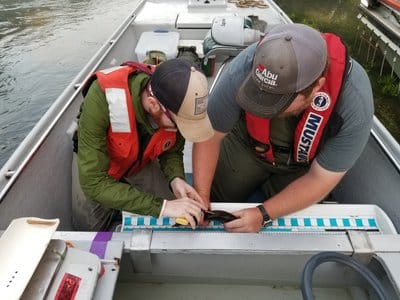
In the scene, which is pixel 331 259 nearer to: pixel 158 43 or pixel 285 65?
pixel 285 65

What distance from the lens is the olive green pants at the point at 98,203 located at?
173cm

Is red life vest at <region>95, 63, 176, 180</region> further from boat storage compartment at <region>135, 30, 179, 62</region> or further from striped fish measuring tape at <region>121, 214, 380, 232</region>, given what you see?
boat storage compartment at <region>135, 30, 179, 62</region>

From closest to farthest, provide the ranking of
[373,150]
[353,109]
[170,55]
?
1. [353,109]
2. [373,150]
3. [170,55]

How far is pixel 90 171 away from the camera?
4.57 ft

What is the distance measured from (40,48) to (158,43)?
4.57m

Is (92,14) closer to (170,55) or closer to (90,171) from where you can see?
(170,55)

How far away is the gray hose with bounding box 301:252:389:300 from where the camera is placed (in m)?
0.96

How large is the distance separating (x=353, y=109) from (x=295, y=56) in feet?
1.16

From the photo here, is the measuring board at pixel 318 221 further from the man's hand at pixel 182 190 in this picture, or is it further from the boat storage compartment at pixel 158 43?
the boat storage compartment at pixel 158 43

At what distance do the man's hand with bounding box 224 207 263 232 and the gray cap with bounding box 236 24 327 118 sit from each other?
40 centimetres

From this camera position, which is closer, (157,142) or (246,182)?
(157,142)

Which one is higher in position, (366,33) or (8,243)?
(8,243)

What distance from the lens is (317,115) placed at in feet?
4.52

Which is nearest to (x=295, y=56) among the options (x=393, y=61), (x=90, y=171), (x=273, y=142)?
(x=273, y=142)
